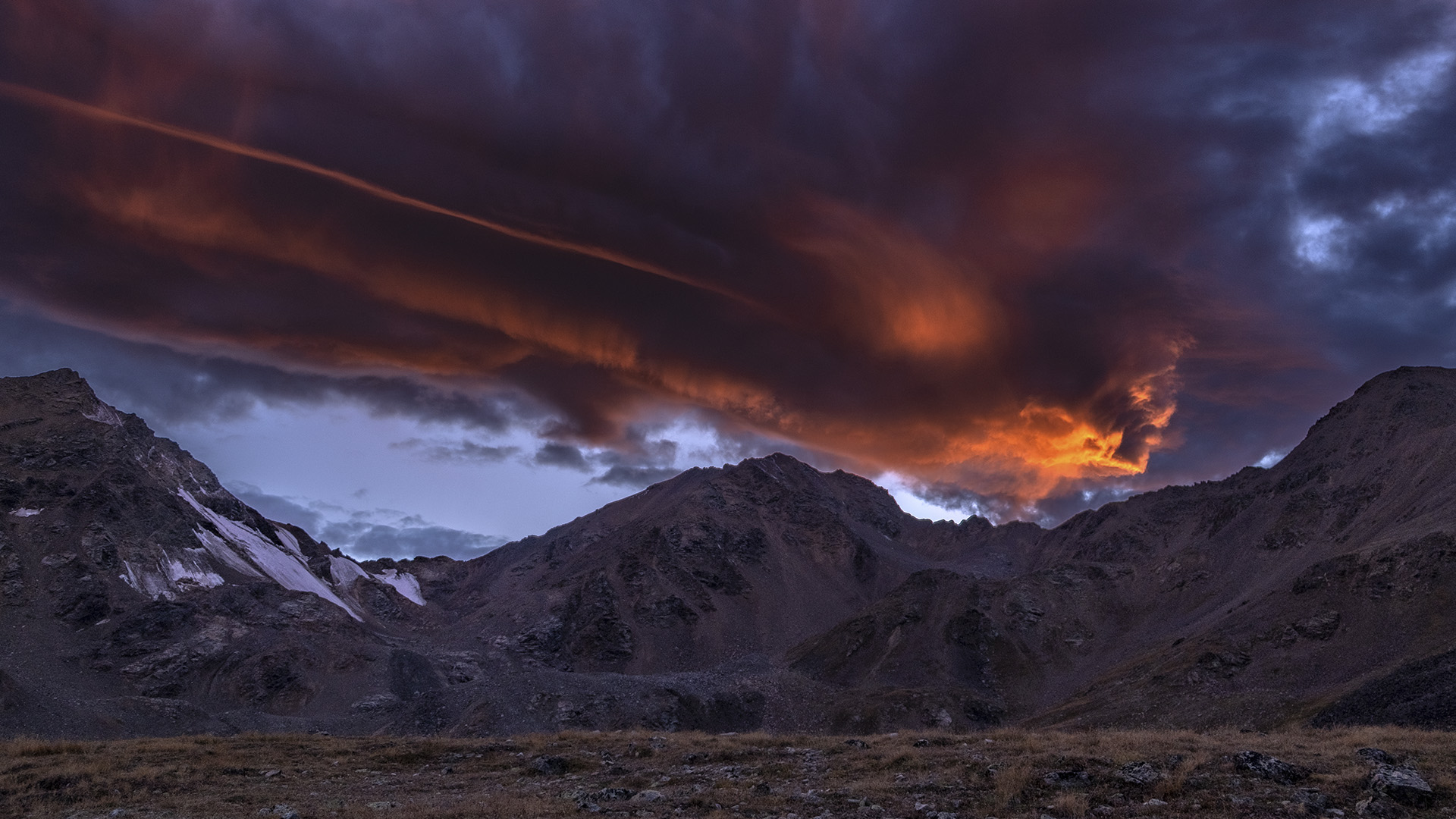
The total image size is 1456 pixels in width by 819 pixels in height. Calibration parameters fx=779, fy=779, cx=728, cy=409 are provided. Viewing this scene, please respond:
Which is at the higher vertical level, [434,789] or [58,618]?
[58,618]

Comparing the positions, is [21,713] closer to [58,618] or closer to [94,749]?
[58,618]

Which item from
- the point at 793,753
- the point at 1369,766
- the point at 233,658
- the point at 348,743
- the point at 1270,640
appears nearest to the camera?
the point at 1369,766

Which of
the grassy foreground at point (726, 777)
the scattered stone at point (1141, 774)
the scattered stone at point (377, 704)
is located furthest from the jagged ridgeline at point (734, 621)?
the scattered stone at point (1141, 774)

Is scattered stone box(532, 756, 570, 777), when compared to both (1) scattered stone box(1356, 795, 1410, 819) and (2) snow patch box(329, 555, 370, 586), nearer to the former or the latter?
(1) scattered stone box(1356, 795, 1410, 819)

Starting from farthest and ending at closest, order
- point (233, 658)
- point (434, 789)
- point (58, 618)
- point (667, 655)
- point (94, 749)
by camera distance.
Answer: point (667, 655) → point (233, 658) → point (58, 618) → point (94, 749) → point (434, 789)

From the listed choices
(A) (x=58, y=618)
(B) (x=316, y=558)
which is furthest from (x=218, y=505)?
(A) (x=58, y=618)

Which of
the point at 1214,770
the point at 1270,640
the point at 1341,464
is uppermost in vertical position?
the point at 1341,464

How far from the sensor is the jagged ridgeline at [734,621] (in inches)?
3004

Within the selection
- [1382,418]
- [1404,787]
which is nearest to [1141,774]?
[1404,787]

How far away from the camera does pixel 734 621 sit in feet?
540

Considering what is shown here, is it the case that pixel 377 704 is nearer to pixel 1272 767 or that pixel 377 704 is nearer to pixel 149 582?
pixel 149 582

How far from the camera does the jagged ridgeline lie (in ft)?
250

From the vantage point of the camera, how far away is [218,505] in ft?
527

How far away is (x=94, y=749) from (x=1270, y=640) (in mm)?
95578
